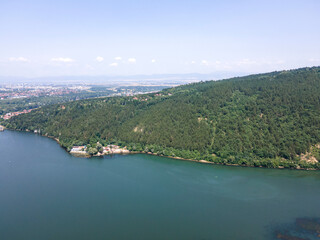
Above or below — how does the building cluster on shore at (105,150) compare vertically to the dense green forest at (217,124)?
below

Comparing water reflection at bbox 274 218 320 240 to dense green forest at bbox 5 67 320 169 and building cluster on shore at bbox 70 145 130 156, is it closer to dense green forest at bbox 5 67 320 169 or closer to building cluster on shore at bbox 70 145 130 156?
dense green forest at bbox 5 67 320 169

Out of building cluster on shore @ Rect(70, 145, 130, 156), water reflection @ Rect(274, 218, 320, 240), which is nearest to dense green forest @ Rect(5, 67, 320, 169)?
building cluster on shore @ Rect(70, 145, 130, 156)

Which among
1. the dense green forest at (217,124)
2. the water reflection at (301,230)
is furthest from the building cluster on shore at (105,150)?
the water reflection at (301,230)

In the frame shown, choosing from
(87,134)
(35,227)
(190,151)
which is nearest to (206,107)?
(190,151)

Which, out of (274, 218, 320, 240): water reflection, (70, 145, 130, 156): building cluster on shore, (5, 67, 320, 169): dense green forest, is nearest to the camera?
(274, 218, 320, 240): water reflection

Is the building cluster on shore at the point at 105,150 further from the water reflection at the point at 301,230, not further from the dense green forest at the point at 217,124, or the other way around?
the water reflection at the point at 301,230

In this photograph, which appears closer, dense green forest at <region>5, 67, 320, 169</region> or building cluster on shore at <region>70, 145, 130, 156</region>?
dense green forest at <region>5, 67, 320, 169</region>

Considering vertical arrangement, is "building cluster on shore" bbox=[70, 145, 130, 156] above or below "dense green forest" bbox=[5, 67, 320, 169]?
below

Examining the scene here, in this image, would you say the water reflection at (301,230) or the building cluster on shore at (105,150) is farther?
the building cluster on shore at (105,150)

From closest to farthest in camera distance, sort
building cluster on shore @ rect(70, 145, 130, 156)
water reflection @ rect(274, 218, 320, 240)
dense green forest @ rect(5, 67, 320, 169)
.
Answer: water reflection @ rect(274, 218, 320, 240)
dense green forest @ rect(5, 67, 320, 169)
building cluster on shore @ rect(70, 145, 130, 156)
